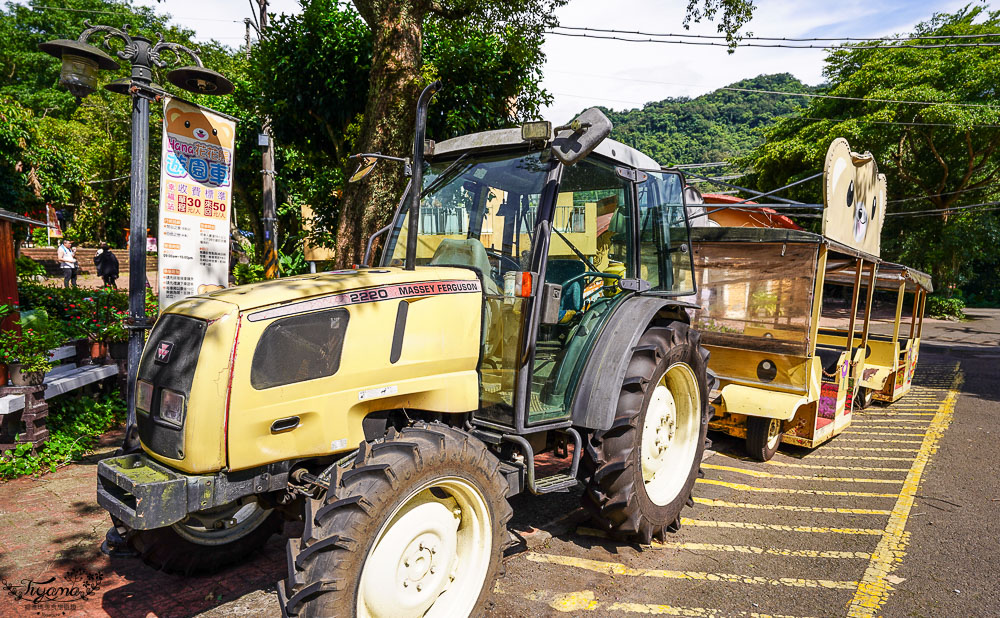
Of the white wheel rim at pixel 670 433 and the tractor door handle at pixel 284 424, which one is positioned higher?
the tractor door handle at pixel 284 424

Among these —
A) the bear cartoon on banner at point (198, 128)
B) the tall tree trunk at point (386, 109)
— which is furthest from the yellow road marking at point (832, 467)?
the bear cartoon on banner at point (198, 128)

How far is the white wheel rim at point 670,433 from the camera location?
3993mm

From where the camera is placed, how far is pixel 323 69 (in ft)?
27.7

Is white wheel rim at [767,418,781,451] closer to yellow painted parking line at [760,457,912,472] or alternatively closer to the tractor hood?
yellow painted parking line at [760,457,912,472]

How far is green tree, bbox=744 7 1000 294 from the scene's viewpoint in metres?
17.4

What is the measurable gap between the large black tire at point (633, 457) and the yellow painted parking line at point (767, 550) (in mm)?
→ 153

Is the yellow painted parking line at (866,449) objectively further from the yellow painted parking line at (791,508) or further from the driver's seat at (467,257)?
the driver's seat at (467,257)

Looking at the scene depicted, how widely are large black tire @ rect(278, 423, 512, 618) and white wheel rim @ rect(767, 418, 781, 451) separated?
154 inches

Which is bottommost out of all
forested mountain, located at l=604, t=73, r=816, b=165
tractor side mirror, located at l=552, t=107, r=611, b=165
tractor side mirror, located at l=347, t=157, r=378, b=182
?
tractor side mirror, located at l=347, t=157, r=378, b=182

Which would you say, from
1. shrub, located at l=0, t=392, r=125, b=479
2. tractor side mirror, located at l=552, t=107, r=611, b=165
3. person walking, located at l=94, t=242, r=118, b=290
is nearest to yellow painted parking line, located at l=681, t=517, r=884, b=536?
tractor side mirror, located at l=552, t=107, r=611, b=165

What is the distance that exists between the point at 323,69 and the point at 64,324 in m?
4.81
